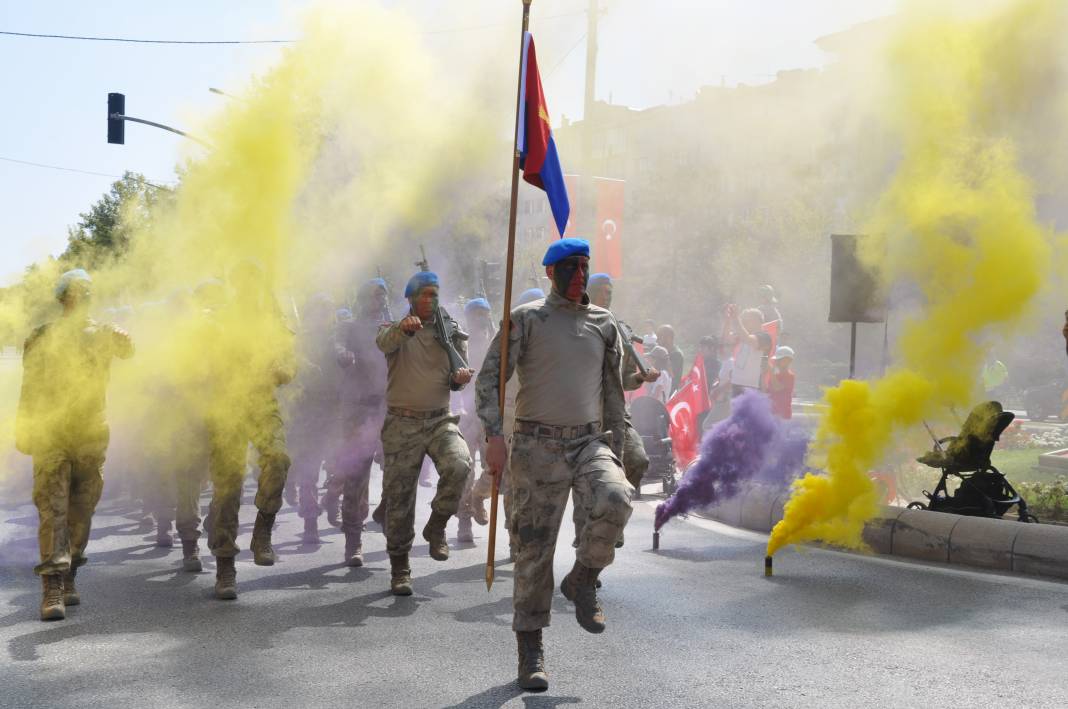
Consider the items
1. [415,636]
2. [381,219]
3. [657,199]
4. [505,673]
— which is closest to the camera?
[505,673]

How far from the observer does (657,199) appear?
44750 mm

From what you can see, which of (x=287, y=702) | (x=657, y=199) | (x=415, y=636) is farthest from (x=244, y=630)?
(x=657, y=199)

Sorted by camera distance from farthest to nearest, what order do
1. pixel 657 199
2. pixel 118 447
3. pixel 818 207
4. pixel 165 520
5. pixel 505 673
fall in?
pixel 657 199 < pixel 818 207 < pixel 118 447 < pixel 165 520 < pixel 505 673

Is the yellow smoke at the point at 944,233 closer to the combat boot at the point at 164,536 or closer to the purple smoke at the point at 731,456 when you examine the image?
the purple smoke at the point at 731,456

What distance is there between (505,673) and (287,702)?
973mm

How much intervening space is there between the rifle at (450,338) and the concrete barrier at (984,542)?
11.6 feet

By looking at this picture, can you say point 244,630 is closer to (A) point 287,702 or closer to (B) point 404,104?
(A) point 287,702

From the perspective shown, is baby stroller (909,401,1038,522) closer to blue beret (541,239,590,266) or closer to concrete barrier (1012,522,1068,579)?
concrete barrier (1012,522,1068,579)

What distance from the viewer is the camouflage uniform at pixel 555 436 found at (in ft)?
17.3

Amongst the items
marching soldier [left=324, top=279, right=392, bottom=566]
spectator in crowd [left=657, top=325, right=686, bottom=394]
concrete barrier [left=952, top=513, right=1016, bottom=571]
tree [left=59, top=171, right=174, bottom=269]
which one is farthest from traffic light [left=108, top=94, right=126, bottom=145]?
concrete barrier [left=952, top=513, right=1016, bottom=571]

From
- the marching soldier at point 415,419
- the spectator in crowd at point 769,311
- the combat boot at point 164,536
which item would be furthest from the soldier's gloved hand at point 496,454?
the spectator in crowd at point 769,311

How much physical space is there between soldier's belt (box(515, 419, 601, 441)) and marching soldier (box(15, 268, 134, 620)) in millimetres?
2668

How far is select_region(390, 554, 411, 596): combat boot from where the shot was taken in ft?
23.4

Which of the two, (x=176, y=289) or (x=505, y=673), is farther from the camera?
(x=176, y=289)
